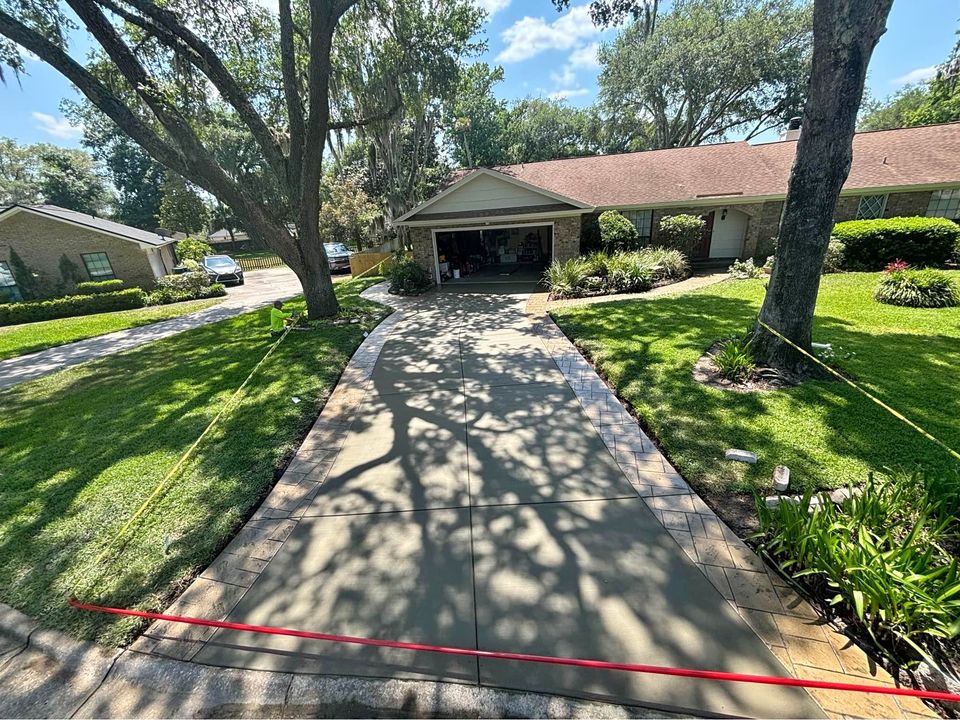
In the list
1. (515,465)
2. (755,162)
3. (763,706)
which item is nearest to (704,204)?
(755,162)

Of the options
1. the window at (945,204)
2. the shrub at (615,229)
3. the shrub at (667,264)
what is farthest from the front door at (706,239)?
the window at (945,204)

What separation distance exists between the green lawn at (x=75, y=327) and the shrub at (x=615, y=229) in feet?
51.6

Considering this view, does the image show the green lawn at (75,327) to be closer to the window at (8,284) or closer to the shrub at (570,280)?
the window at (8,284)

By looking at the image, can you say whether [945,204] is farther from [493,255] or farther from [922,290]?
[493,255]

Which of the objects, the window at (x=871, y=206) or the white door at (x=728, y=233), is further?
the white door at (x=728, y=233)

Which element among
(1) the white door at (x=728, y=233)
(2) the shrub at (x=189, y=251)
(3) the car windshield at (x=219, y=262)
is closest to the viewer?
(1) the white door at (x=728, y=233)

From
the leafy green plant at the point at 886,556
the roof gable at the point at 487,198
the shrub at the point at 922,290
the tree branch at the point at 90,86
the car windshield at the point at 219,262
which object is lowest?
the leafy green plant at the point at 886,556

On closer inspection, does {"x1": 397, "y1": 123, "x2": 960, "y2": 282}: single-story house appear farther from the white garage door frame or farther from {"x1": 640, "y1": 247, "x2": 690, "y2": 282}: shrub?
{"x1": 640, "y1": 247, "x2": 690, "y2": 282}: shrub

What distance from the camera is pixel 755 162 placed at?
15.6 meters

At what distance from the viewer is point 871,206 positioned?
13711mm

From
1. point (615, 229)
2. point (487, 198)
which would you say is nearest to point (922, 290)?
point (615, 229)

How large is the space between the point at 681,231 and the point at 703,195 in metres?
1.97

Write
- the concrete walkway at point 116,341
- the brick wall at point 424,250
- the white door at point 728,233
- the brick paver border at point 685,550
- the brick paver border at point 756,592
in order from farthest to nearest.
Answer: the white door at point 728,233 < the brick wall at point 424,250 < the concrete walkway at point 116,341 < the brick paver border at point 685,550 < the brick paver border at point 756,592

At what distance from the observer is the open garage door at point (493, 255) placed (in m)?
15.4
